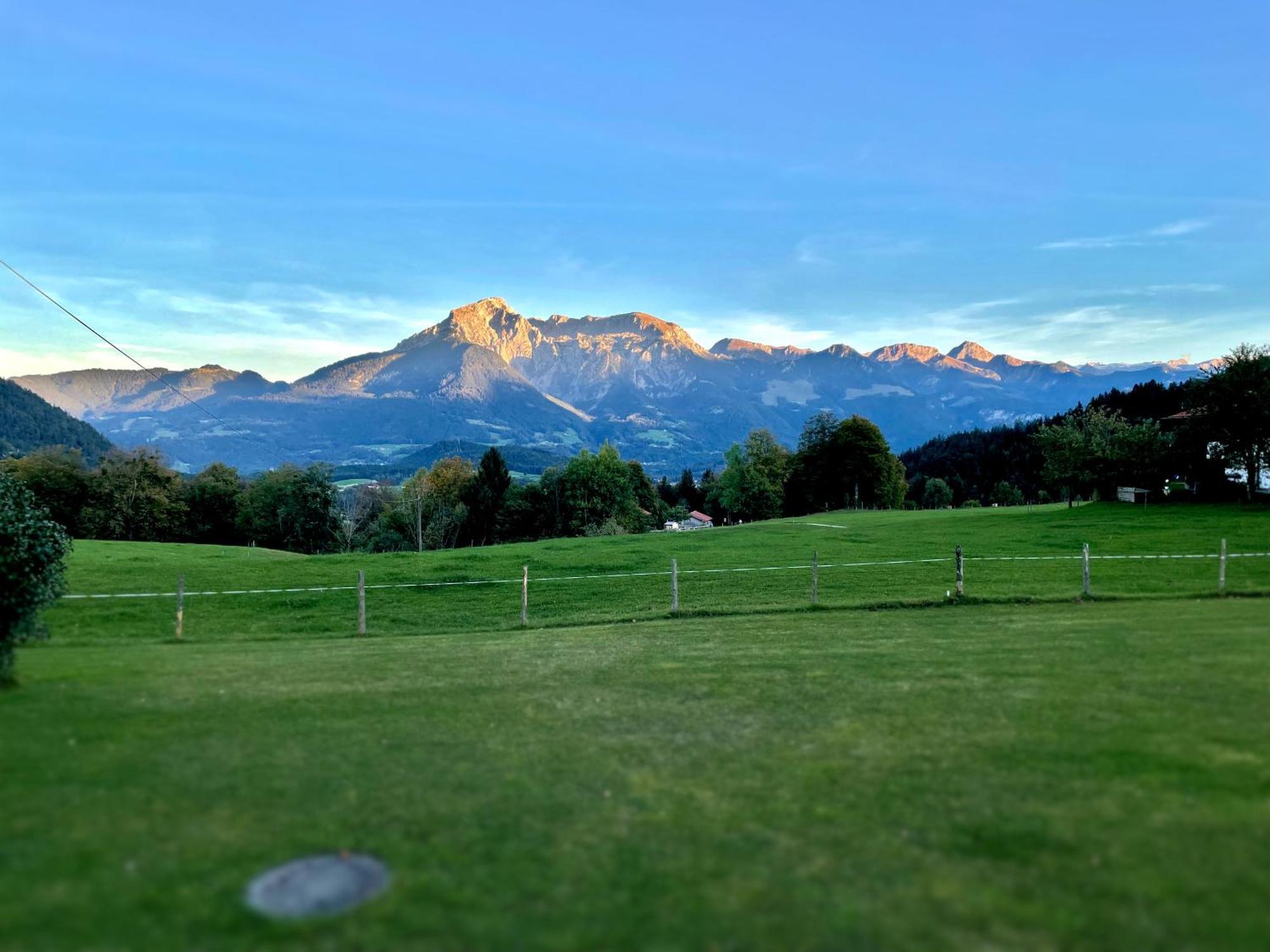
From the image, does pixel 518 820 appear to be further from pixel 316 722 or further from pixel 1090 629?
pixel 1090 629

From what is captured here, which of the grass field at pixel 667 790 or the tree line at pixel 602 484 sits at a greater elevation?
the tree line at pixel 602 484

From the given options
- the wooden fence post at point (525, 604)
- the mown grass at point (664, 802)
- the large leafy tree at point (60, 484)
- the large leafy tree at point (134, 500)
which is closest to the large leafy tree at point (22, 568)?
the mown grass at point (664, 802)

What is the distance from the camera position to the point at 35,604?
38.6 feet

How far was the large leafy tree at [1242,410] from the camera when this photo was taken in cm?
4831

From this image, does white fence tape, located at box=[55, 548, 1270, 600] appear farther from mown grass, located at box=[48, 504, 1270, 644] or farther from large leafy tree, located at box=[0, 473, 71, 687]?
large leafy tree, located at box=[0, 473, 71, 687]

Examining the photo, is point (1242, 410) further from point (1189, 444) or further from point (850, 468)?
point (850, 468)

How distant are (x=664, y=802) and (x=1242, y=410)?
5669 centimetres

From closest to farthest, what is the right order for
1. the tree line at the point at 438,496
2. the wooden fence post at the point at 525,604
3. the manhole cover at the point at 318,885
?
the manhole cover at the point at 318,885 < the wooden fence post at the point at 525,604 < the tree line at the point at 438,496

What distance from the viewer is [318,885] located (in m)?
5.70

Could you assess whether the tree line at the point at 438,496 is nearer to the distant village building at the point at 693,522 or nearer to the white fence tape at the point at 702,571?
the distant village building at the point at 693,522

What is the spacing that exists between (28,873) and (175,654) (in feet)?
38.3

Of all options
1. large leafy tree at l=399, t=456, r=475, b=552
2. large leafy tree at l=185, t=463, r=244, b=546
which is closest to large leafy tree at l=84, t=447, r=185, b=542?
large leafy tree at l=185, t=463, r=244, b=546

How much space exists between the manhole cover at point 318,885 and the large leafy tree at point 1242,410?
58.0 metres

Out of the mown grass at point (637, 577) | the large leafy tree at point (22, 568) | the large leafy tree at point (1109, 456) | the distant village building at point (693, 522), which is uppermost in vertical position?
the large leafy tree at point (1109, 456)
